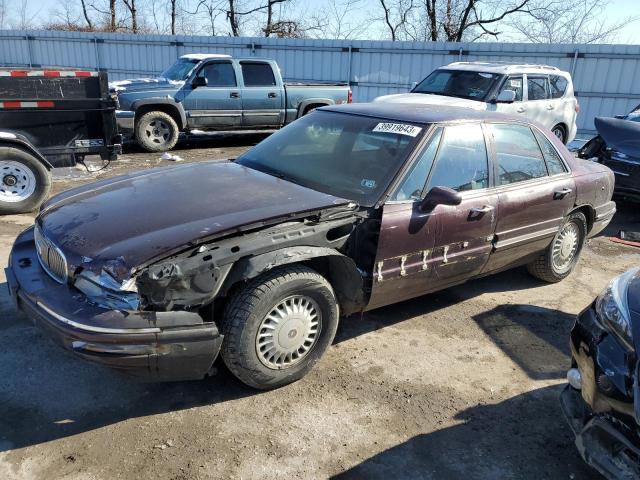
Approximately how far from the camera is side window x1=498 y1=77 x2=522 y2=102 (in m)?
9.82

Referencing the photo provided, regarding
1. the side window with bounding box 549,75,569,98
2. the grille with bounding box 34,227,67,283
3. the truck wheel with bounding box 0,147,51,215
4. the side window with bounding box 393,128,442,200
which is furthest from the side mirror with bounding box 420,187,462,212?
the side window with bounding box 549,75,569,98

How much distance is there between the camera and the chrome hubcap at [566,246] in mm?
4941

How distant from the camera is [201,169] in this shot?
159 inches

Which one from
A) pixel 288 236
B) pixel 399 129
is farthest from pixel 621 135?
pixel 288 236

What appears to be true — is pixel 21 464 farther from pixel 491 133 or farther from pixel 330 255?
pixel 491 133

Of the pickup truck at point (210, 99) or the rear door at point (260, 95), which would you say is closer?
the pickup truck at point (210, 99)

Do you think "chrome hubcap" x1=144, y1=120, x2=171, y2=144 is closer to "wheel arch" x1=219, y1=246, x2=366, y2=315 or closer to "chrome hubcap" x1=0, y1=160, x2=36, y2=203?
"chrome hubcap" x1=0, y1=160, x2=36, y2=203

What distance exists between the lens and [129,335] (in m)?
2.53

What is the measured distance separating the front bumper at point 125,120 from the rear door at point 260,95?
2.36m

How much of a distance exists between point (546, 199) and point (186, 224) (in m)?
3.08

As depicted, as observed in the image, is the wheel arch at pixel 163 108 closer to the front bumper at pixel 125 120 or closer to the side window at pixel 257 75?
the front bumper at pixel 125 120

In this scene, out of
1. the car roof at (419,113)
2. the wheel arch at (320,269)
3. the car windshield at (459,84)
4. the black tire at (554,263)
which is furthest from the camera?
the car windshield at (459,84)

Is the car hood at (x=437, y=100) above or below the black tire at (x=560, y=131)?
above

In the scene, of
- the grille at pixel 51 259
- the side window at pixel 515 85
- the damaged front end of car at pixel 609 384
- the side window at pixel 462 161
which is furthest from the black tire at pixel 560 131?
the grille at pixel 51 259
